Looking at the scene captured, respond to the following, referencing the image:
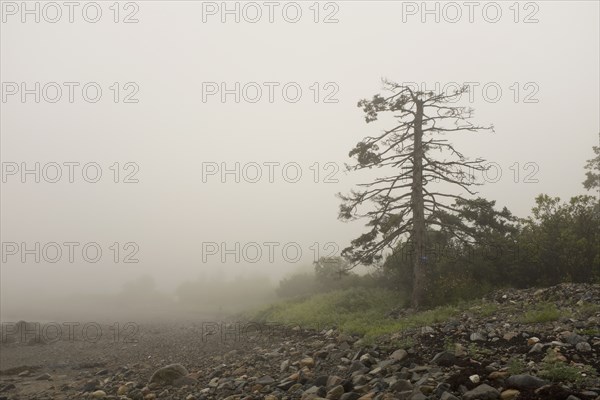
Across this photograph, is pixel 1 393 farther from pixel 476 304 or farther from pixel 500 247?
pixel 500 247

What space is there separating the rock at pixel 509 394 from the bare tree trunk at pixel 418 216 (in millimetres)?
11728

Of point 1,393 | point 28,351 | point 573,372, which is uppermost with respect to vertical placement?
point 573,372

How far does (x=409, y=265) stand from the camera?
22344 millimetres

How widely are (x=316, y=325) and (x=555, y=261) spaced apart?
37.2ft

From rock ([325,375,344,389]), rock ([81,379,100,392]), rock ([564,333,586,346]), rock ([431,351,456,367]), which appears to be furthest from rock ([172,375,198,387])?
rock ([564,333,586,346])

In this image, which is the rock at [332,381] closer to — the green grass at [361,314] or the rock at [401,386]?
the rock at [401,386]

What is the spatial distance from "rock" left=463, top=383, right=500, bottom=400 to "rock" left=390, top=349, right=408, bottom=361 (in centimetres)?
277

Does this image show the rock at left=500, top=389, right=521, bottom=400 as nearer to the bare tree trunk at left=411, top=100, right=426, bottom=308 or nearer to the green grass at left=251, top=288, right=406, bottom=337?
Answer: the green grass at left=251, top=288, right=406, bottom=337

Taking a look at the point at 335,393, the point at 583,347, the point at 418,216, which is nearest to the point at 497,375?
the point at 583,347

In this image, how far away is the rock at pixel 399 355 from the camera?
884cm

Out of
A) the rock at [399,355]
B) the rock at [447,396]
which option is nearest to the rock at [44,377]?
the rock at [399,355]

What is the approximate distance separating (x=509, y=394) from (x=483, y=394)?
14.3 inches

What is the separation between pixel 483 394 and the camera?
6.06 metres

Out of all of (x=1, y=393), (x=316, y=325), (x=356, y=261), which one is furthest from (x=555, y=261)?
(x=1, y=393)
